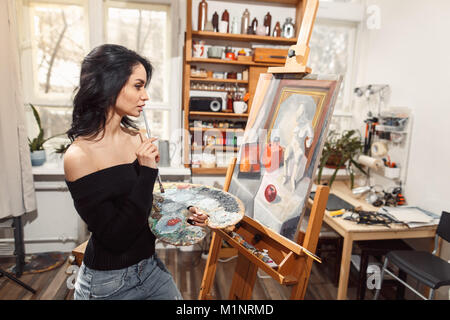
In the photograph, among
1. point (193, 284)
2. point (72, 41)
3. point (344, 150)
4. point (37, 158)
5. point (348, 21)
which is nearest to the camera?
point (193, 284)

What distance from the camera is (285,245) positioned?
1344mm

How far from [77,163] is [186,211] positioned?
1.48 ft

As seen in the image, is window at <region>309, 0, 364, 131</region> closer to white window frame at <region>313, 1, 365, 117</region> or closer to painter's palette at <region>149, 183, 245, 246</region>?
white window frame at <region>313, 1, 365, 117</region>

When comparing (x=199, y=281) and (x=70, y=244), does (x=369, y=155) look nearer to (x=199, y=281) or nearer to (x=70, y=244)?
(x=199, y=281)

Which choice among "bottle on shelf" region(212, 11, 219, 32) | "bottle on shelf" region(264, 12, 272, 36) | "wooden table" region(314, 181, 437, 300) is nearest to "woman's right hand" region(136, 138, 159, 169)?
"wooden table" region(314, 181, 437, 300)

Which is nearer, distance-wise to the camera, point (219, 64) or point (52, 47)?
point (52, 47)

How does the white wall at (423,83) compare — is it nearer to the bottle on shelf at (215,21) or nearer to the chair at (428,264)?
the chair at (428,264)

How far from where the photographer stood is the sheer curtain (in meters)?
2.07

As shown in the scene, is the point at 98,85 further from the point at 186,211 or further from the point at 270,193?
the point at 270,193

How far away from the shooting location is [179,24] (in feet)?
8.84

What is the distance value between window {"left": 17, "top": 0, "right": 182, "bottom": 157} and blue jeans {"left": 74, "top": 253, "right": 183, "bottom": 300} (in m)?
1.67

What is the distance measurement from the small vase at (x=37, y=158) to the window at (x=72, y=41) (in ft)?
0.65

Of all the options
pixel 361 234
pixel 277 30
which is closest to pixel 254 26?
pixel 277 30
